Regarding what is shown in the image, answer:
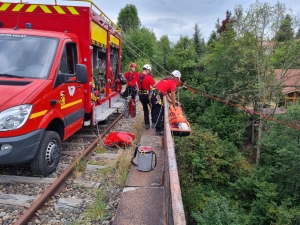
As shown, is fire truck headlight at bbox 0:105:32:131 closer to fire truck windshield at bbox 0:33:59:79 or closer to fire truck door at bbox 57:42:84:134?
fire truck windshield at bbox 0:33:59:79

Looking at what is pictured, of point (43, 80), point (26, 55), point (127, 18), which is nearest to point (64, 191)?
point (43, 80)

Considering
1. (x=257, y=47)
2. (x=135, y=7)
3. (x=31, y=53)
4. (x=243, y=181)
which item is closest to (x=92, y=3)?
(x=31, y=53)

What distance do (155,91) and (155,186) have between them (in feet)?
11.1

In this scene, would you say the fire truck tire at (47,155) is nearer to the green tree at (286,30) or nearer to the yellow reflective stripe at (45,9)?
the yellow reflective stripe at (45,9)

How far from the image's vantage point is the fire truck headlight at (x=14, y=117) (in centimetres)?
371

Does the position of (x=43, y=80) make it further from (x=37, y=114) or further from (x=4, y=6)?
(x=4, y=6)

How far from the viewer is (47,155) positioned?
14.9ft

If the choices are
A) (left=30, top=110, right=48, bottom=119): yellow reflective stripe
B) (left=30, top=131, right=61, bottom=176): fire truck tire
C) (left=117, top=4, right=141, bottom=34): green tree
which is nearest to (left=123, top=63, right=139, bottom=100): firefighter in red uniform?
(left=30, top=131, right=61, bottom=176): fire truck tire

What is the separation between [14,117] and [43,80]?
86 cm

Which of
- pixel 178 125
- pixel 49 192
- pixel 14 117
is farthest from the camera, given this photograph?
pixel 178 125

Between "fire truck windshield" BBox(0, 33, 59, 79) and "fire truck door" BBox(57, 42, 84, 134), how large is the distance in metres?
0.31

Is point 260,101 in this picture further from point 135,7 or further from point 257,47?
point 135,7

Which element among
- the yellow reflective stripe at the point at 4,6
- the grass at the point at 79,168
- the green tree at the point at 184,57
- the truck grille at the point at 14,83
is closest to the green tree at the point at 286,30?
the green tree at the point at 184,57

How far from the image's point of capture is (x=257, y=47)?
19.5 m
